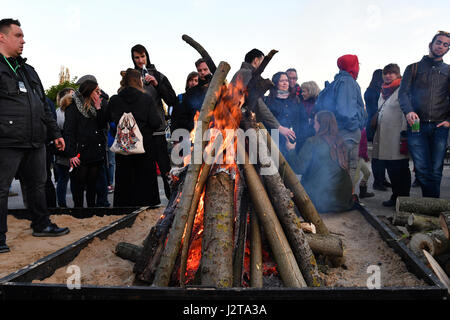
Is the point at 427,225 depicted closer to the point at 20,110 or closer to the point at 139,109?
the point at 139,109

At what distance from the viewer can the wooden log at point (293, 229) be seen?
103 inches

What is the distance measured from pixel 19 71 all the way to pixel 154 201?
2.45m

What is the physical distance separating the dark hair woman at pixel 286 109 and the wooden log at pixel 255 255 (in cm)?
351

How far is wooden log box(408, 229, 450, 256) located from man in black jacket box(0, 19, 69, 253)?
4.01m

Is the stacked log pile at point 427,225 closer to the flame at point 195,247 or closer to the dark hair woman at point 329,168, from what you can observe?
the dark hair woman at point 329,168

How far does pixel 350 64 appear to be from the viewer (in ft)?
18.0

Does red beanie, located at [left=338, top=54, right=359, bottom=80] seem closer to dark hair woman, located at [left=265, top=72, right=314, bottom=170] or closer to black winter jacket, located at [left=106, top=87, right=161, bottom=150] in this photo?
dark hair woman, located at [left=265, top=72, right=314, bottom=170]

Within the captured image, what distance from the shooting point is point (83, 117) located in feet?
16.4

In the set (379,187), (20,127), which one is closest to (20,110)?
(20,127)

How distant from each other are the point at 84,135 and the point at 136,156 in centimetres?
91

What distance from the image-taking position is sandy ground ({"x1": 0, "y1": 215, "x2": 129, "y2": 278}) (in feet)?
10.6

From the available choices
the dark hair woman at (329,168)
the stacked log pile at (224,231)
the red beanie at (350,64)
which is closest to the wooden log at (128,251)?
the stacked log pile at (224,231)

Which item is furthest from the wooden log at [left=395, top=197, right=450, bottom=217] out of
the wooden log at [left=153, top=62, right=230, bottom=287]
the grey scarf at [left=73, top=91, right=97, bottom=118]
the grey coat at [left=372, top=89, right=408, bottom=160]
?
the grey scarf at [left=73, top=91, right=97, bottom=118]

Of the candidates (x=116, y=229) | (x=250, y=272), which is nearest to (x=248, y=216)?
(x=250, y=272)
